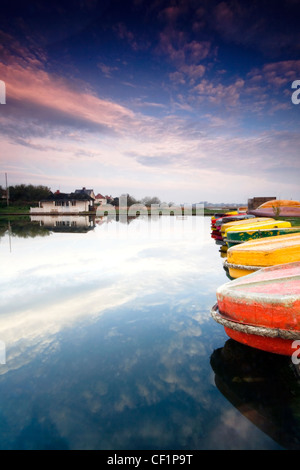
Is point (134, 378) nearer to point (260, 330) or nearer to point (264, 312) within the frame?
point (260, 330)

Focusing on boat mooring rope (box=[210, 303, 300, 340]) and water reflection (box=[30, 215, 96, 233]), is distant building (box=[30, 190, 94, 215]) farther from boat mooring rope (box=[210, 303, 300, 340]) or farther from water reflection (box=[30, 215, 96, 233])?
boat mooring rope (box=[210, 303, 300, 340])

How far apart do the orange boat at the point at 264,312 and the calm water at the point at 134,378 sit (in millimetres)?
471

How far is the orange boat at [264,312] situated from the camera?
2.75 m

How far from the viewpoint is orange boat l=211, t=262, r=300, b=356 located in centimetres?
275

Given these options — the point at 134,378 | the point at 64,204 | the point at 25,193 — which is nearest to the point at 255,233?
the point at 134,378

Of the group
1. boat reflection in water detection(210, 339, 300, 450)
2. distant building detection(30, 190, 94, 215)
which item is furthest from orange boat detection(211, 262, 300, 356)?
distant building detection(30, 190, 94, 215)

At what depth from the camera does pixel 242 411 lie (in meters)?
2.56

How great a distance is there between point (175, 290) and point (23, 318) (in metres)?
3.62

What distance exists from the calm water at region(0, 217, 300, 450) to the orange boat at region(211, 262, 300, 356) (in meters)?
0.47

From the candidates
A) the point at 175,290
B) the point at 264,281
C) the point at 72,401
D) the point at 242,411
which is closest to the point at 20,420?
the point at 72,401

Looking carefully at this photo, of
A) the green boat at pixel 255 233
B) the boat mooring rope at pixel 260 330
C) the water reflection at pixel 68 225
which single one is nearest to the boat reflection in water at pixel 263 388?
the boat mooring rope at pixel 260 330

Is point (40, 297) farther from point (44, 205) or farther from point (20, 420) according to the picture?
point (44, 205)

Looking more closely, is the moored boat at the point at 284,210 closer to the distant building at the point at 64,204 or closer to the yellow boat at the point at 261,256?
the yellow boat at the point at 261,256

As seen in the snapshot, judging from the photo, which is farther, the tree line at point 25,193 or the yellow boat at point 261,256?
the tree line at point 25,193
